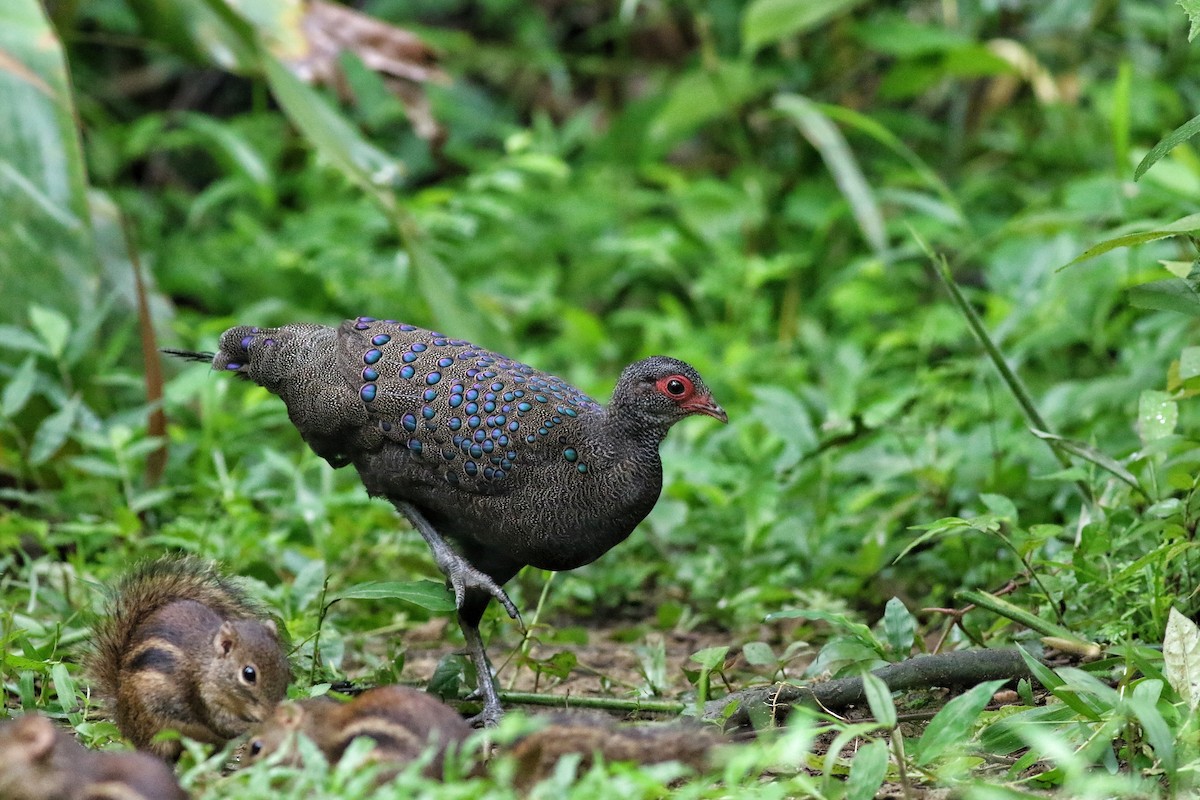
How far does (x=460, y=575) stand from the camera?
12.9ft

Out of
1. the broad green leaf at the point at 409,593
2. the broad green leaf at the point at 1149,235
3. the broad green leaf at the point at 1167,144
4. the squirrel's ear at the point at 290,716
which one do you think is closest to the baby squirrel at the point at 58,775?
the squirrel's ear at the point at 290,716

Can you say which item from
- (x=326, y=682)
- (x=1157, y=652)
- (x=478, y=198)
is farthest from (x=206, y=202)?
(x=1157, y=652)

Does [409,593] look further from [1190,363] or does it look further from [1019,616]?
[1190,363]

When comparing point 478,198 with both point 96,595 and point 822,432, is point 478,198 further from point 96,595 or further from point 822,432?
point 96,595

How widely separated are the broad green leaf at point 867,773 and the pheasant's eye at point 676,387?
119cm

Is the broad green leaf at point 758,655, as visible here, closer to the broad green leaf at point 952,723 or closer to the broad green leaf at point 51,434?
the broad green leaf at point 952,723

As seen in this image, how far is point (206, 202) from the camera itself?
7.91 m

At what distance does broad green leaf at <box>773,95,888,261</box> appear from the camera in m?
7.17

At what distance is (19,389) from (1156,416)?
386 centimetres

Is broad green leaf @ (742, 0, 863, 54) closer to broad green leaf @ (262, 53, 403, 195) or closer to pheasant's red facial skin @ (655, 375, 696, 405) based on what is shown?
broad green leaf @ (262, 53, 403, 195)

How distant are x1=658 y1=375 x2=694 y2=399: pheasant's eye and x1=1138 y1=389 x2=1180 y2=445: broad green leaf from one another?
1.33 metres

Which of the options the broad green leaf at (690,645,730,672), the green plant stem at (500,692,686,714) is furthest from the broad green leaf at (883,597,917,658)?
the green plant stem at (500,692,686,714)

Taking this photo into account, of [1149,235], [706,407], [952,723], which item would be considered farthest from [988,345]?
[952,723]

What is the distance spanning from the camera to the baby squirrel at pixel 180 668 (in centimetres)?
342
